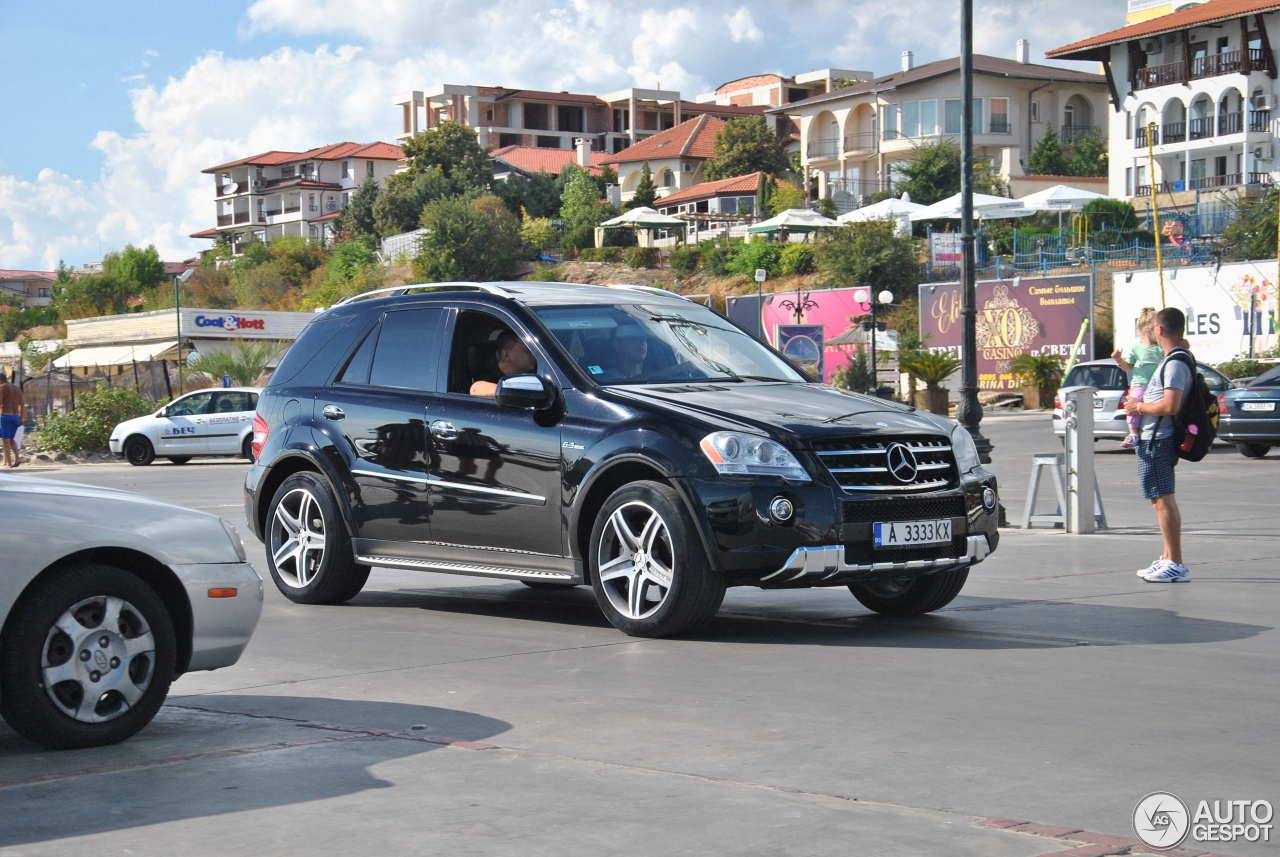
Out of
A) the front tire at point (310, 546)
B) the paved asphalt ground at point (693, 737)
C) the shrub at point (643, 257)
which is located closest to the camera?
the paved asphalt ground at point (693, 737)

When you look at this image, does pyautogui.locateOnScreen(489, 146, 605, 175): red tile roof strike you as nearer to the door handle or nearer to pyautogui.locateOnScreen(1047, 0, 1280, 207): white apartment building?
pyautogui.locateOnScreen(1047, 0, 1280, 207): white apartment building

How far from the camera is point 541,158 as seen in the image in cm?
12288

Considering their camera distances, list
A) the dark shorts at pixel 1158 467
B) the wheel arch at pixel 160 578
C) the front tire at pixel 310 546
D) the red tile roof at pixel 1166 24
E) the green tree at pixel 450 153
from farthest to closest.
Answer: the green tree at pixel 450 153
the red tile roof at pixel 1166 24
the dark shorts at pixel 1158 467
the front tire at pixel 310 546
the wheel arch at pixel 160 578

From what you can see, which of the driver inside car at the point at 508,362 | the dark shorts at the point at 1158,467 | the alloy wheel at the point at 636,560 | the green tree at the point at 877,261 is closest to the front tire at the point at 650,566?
the alloy wheel at the point at 636,560

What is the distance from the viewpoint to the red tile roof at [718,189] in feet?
309

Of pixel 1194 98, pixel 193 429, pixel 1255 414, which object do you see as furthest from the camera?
pixel 1194 98

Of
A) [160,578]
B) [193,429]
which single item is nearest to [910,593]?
[160,578]

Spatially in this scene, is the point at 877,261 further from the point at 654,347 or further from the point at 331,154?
the point at 331,154

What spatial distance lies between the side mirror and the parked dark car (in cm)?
1775

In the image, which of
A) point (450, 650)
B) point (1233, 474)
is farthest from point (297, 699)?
point (1233, 474)

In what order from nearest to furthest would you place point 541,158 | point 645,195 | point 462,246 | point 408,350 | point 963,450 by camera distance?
point 963,450 < point 408,350 < point 462,246 < point 645,195 < point 541,158

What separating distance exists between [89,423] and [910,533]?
30449mm

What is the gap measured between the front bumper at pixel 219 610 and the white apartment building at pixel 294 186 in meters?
130

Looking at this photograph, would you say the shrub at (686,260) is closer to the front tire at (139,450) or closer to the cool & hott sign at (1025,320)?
the cool & hott sign at (1025,320)
